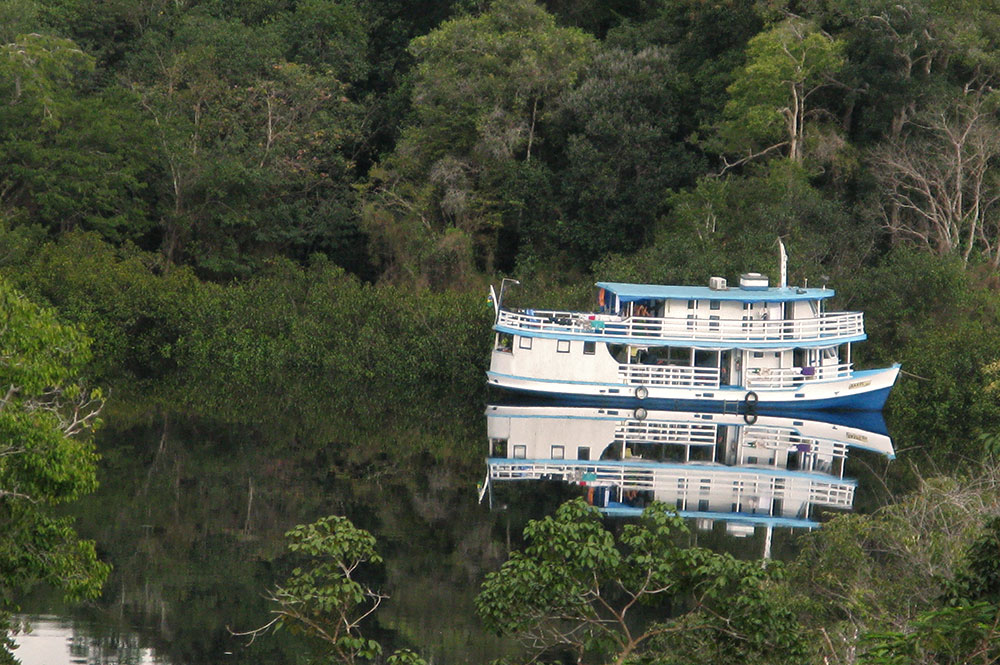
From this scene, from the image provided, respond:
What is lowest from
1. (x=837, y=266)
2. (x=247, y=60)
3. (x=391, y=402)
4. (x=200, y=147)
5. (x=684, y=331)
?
(x=391, y=402)

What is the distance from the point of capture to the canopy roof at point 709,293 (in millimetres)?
34000

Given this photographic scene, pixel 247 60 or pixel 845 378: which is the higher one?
pixel 247 60

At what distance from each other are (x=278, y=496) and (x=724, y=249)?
18.1 meters

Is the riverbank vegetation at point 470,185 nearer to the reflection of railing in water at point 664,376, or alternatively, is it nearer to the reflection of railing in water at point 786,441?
the reflection of railing in water at point 664,376

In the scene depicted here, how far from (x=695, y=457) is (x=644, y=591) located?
1747cm

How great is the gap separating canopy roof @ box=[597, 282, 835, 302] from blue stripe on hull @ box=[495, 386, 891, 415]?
2430 mm

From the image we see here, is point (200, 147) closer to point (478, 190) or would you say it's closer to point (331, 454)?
point (478, 190)

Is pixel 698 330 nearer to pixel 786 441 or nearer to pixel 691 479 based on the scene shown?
pixel 786 441

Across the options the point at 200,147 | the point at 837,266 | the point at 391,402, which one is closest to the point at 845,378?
the point at 837,266

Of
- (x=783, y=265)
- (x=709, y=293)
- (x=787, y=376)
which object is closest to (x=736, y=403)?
(x=787, y=376)

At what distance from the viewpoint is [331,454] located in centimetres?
2870

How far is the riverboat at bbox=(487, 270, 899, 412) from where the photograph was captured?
112 ft

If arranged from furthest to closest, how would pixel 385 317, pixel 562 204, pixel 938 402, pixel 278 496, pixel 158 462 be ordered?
pixel 562 204 < pixel 385 317 < pixel 938 402 < pixel 158 462 < pixel 278 496

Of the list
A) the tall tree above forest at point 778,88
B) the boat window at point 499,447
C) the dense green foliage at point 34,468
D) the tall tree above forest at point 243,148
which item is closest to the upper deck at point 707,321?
the boat window at point 499,447
